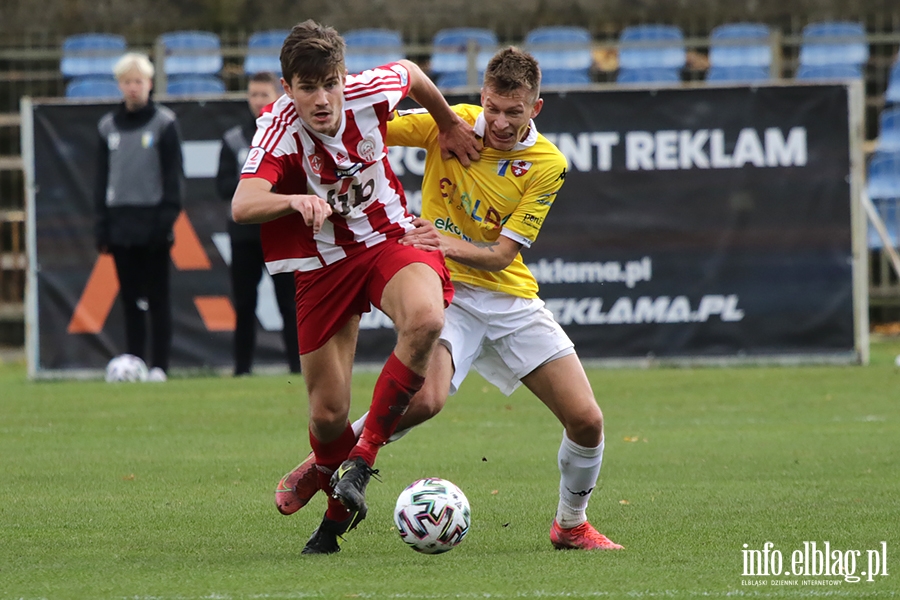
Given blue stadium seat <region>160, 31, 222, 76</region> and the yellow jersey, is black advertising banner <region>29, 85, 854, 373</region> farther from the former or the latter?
the yellow jersey

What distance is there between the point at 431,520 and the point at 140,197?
7.45 metres

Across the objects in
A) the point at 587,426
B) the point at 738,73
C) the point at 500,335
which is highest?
the point at 738,73

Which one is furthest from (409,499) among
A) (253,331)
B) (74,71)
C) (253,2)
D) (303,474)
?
(253,2)

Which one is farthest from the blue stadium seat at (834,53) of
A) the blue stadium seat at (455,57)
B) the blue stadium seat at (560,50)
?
the blue stadium seat at (455,57)

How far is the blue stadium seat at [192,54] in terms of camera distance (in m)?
14.2

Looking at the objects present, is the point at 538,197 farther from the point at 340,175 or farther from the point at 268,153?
the point at 268,153

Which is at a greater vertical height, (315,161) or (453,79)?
(453,79)

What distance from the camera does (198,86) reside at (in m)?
16.2

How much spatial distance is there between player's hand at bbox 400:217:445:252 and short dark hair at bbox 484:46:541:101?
2.06 feet

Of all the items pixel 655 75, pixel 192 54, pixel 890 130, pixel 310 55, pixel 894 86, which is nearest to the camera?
pixel 310 55

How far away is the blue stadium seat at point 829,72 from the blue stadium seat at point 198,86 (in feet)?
22.5

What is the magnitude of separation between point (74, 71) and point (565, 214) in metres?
6.43

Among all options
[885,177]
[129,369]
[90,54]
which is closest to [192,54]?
[90,54]

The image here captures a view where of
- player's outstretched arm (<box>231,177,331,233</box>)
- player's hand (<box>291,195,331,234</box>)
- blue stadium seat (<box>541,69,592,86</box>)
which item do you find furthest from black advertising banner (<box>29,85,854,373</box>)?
player's hand (<box>291,195,331,234</box>)
